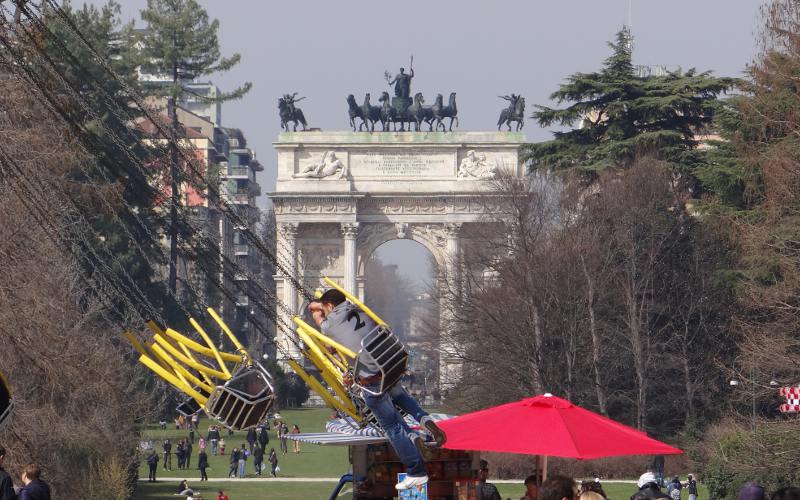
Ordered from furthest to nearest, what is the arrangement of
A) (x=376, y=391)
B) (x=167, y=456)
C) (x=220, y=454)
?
1. (x=220, y=454)
2. (x=167, y=456)
3. (x=376, y=391)

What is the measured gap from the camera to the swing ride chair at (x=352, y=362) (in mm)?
10484

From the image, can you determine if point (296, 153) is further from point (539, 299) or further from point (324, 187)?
point (539, 299)

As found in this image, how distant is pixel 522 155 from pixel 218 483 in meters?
21.1

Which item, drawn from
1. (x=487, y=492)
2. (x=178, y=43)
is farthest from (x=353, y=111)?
(x=487, y=492)

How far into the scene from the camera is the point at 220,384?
11.1m

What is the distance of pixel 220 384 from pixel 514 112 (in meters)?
86.4

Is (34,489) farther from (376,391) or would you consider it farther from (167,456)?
(167,456)

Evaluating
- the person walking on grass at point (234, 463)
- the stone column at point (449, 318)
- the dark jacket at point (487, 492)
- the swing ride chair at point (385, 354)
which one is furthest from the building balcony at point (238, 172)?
the swing ride chair at point (385, 354)

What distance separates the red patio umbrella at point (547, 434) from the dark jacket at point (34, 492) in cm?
321

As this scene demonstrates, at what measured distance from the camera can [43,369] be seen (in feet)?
79.8

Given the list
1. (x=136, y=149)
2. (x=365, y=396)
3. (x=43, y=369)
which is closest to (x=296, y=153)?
(x=136, y=149)

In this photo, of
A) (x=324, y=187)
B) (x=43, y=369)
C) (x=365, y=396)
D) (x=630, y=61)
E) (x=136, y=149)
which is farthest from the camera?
(x=324, y=187)

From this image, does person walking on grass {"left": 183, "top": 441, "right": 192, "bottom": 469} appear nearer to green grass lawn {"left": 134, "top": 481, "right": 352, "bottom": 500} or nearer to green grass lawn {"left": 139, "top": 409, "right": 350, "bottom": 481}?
green grass lawn {"left": 139, "top": 409, "right": 350, "bottom": 481}

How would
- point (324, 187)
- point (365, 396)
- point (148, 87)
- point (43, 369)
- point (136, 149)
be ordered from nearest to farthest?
1. point (365, 396)
2. point (43, 369)
3. point (136, 149)
4. point (148, 87)
5. point (324, 187)
